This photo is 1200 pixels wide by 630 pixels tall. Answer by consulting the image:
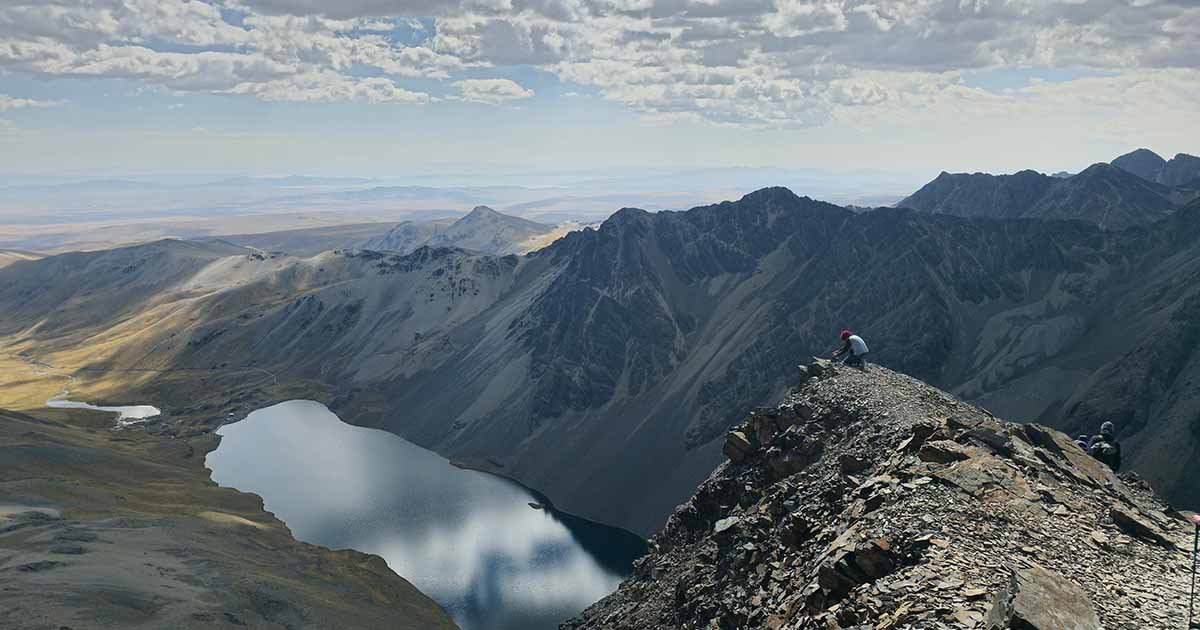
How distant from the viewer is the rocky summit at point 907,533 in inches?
1115

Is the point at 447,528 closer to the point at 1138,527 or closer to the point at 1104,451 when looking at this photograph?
the point at 1104,451

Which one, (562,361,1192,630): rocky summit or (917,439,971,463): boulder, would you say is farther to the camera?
(917,439,971,463): boulder

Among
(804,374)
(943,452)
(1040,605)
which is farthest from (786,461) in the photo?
(1040,605)

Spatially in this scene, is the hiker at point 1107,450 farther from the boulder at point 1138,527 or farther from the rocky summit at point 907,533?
the boulder at point 1138,527

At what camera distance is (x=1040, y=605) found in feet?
85.8

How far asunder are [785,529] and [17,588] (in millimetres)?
71536

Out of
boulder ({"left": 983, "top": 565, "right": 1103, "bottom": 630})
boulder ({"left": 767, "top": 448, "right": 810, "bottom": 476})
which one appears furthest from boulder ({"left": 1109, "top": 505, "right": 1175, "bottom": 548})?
boulder ({"left": 767, "top": 448, "right": 810, "bottom": 476})

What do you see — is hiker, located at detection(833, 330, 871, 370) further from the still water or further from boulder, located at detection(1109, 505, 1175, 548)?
the still water

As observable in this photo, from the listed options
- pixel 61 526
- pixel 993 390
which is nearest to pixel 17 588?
pixel 61 526

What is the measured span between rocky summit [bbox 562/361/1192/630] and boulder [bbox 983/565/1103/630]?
69mm

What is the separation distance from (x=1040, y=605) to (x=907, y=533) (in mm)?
7260

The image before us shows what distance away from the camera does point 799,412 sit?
62.0 m

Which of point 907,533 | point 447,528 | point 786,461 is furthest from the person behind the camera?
point 447,528

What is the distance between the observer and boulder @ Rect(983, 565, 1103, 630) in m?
24.9
